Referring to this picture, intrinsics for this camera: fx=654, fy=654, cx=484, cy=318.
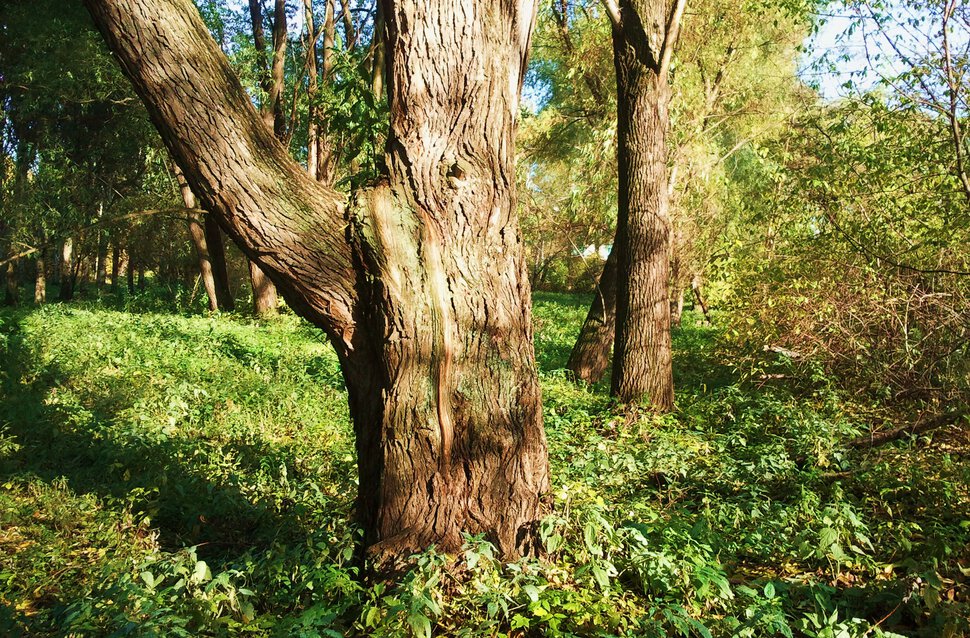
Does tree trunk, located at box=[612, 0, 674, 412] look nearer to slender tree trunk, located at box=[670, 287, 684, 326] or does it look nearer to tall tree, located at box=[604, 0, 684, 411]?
tall tree, located at box=[604, 0, 684, 411]

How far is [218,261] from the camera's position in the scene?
52.5 feet

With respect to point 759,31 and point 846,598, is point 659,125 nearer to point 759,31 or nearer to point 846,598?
point 846,598

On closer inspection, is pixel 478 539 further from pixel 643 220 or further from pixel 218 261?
pixel 218 261

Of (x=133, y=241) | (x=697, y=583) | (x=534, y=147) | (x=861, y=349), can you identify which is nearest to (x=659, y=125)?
(x=861, y=349)

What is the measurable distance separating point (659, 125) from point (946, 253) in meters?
3.36

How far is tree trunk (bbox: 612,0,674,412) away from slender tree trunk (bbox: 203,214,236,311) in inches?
461

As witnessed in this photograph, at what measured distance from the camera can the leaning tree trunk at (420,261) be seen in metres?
3.03

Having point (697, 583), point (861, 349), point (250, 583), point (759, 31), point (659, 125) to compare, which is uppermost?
point (759, 31)

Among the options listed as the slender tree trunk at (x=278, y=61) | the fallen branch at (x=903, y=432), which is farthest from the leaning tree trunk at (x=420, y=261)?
the slender tree trunk at (x=278, y=61)

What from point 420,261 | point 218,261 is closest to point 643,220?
point 420,261

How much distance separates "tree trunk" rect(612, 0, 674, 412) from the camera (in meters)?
6.88

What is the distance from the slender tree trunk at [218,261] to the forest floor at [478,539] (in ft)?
26.7

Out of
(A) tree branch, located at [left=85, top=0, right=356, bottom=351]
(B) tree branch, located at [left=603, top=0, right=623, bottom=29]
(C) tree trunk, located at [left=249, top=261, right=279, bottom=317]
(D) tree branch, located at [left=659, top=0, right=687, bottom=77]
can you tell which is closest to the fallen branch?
(D) tree branch, located at [left=659, top=0, right=687, bottom=77]

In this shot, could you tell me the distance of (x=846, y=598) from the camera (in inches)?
126
